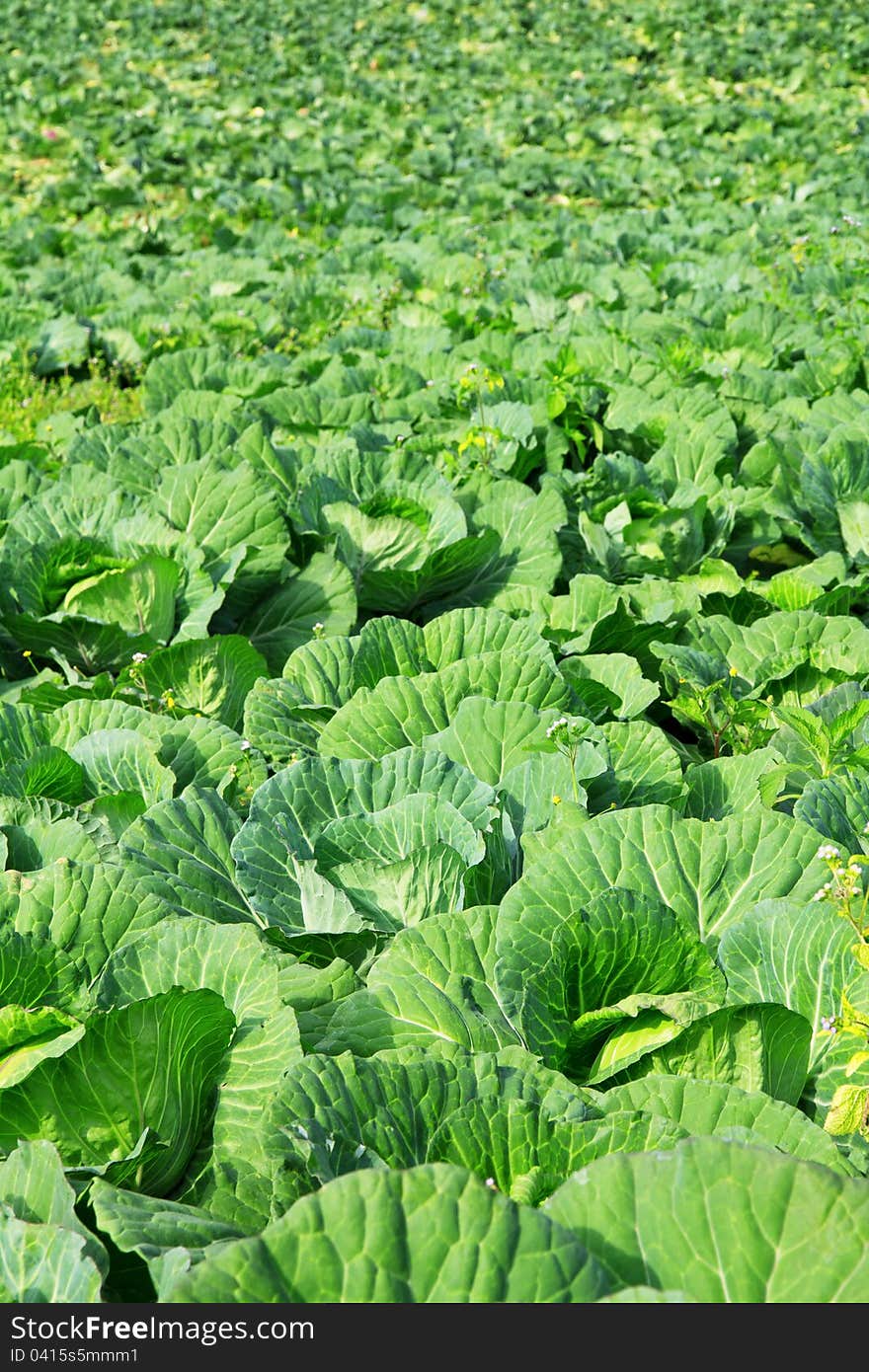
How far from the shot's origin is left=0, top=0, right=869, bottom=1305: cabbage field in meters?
1.36

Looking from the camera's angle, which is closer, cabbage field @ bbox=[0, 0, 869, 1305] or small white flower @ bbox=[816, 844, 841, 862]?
cabbage field @ bbox=[0, 0, 869, 1305]

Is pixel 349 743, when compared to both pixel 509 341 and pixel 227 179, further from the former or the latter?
pixel 227 179

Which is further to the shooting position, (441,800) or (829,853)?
(441,800)

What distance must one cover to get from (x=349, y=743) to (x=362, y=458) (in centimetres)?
173

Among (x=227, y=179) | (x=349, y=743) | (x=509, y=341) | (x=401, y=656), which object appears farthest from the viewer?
(x=227, y=179)

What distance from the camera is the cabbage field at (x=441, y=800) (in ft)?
4.48

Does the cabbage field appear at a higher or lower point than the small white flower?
lower

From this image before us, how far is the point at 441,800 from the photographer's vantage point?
221 cm

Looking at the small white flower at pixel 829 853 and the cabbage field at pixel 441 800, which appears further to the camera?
the small white flower at pixel 829 853

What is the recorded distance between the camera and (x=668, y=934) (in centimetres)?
182

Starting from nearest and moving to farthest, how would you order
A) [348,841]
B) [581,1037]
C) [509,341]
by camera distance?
1. [581,1037]
2. [348,841]
3. [509,341]

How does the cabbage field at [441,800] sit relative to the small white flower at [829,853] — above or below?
below
